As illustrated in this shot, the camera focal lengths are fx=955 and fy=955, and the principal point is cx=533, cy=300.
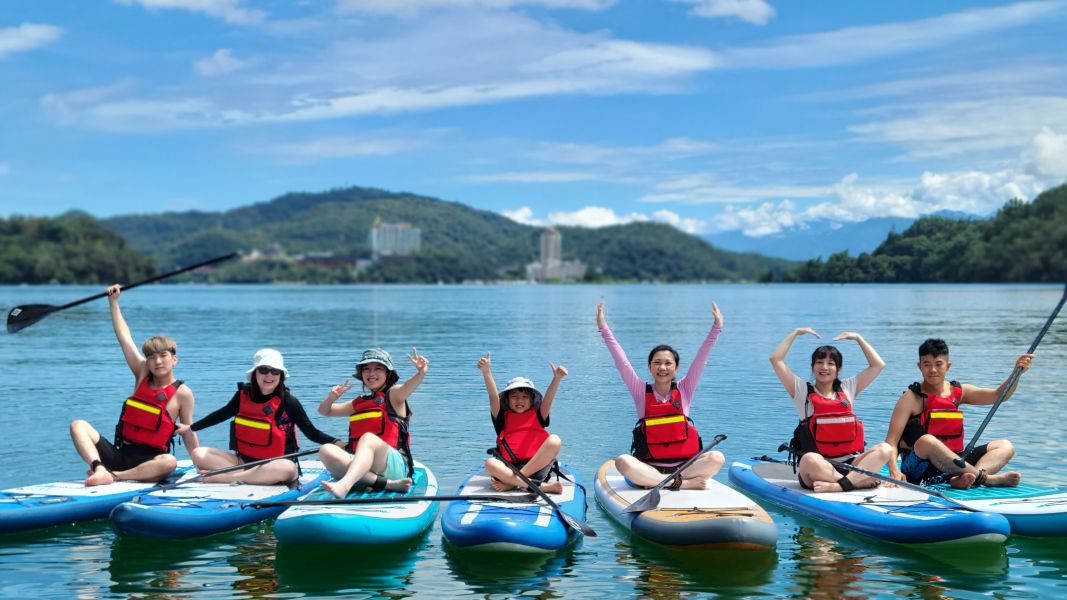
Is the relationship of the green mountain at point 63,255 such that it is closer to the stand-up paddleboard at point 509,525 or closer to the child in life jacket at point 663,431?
the child in life jacket at point 663,431

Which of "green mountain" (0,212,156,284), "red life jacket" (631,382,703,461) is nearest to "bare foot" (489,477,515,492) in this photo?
"red life jacket" (631,382,703,461)

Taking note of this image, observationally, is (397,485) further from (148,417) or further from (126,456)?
(126,456)

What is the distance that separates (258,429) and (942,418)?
688cm

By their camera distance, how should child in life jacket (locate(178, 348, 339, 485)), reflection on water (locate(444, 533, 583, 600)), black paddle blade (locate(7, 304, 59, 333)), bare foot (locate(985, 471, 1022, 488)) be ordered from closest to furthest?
reflection on water (locate(444, 533, 583, 600)) < bare foot (locate(985, 471, 1022, 488)) < child in life jacket (locate(178, 348, 339, 485)) < black paddle blade (locate(7, 304, 59, 333))

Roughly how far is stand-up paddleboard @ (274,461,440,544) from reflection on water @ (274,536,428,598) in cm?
18

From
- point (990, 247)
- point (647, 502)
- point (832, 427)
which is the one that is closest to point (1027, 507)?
point (832, 427)

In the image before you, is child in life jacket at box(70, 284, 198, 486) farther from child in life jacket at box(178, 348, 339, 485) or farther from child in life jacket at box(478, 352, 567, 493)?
child in life jacket at box(478, 352, 567, 493)

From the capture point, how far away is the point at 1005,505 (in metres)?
8.71

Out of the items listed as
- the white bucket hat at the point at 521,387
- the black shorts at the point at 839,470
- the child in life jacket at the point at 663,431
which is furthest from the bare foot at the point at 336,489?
the black shorts at the point at 839,470

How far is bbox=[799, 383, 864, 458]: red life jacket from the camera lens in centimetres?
959

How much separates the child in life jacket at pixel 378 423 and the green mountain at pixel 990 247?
6996cm

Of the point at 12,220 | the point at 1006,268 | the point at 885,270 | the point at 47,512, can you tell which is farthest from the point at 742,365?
the point at 12,220

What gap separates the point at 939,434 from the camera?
970 centimetres

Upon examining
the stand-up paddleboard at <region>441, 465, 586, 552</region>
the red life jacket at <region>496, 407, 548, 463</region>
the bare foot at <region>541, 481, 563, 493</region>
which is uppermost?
the red life jacket at <region>496, 407, 548, 463</region>
